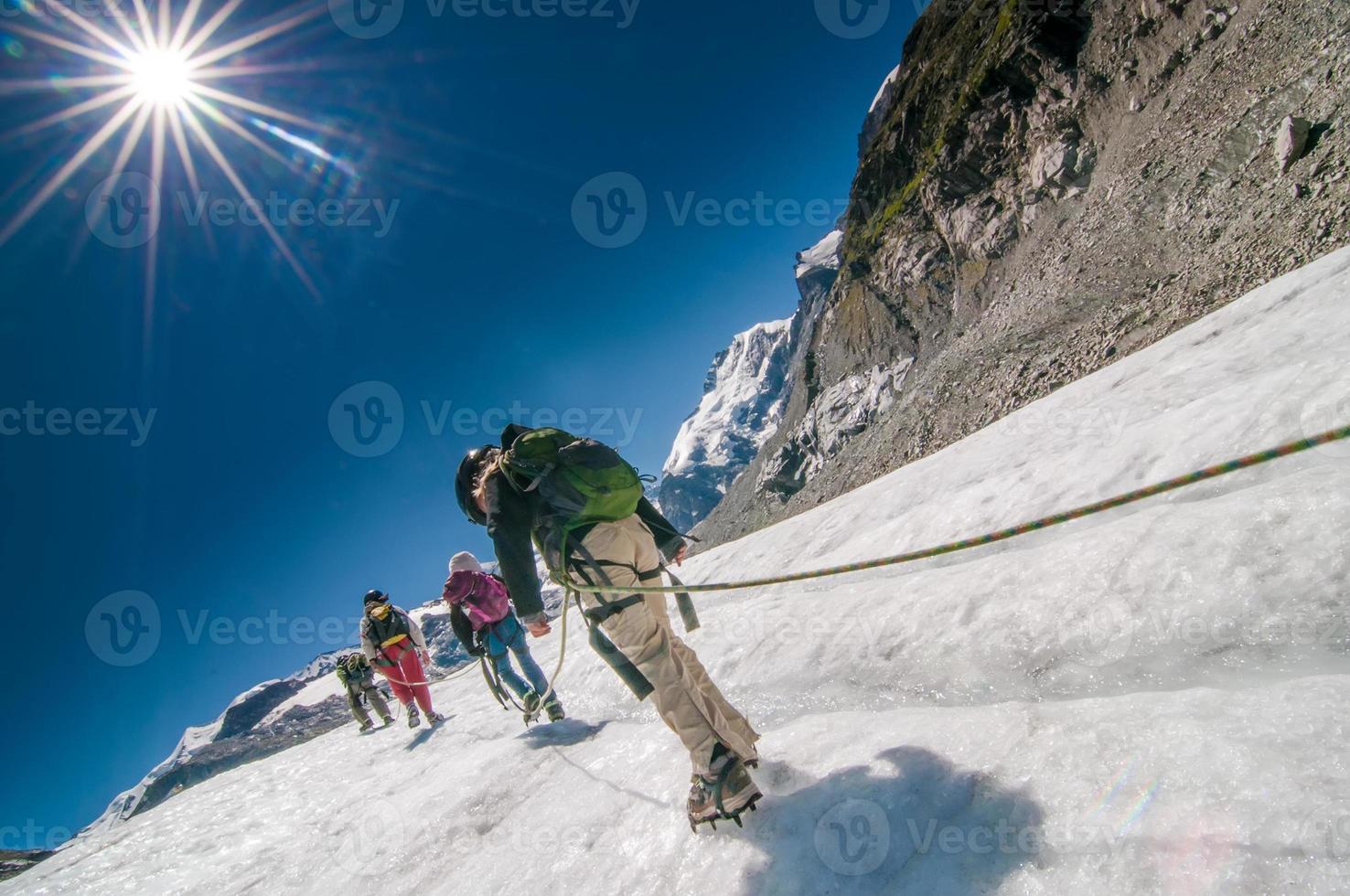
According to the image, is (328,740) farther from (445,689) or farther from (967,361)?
(967,361)

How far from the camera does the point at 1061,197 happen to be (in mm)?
41906

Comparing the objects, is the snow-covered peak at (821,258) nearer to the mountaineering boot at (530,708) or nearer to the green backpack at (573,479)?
the mountaineering boot at (530,708)

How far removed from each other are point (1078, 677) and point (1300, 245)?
21926 mm

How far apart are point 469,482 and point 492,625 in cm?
409

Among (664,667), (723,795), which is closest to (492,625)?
(664,667)

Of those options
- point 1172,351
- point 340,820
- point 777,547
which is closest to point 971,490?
point 777,547

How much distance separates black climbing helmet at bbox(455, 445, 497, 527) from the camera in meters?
4.70

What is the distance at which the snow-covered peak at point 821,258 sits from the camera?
16600 centimetres

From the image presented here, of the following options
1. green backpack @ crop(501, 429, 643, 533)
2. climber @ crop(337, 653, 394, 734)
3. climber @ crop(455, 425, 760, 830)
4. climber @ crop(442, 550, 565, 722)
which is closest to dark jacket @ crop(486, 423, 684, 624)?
climber @ crop(455, 425, 760, 830)

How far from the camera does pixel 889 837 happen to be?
3064 mm

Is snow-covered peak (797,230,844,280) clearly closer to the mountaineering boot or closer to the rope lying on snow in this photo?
the mountaineering boot

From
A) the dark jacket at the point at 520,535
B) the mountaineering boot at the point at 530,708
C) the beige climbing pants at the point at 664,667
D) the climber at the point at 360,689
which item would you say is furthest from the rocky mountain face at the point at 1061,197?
the climber at the point at 360,689

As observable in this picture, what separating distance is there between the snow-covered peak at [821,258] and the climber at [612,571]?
161 metres

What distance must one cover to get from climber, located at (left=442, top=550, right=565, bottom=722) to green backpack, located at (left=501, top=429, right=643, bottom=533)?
4.49 metres
